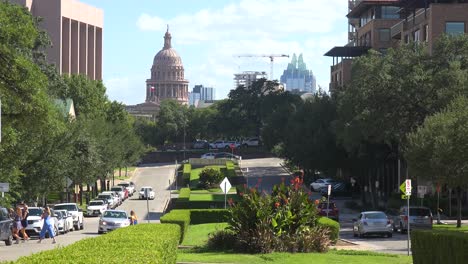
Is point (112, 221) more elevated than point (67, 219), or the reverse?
point (112, 221)

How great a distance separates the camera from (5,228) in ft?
123

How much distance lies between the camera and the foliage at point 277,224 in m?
30.0

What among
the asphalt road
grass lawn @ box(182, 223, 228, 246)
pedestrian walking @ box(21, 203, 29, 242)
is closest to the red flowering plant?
grass lawn @ box(182, 223, 228, 246)

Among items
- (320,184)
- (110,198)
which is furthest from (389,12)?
(110,198)

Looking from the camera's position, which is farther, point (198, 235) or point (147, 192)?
point (147, 192)

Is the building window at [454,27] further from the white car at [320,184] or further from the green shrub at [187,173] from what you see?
the green shrub at [187,173]

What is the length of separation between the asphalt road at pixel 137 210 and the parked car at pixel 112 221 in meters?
0.59

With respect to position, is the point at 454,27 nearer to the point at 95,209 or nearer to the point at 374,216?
the point at 95,209

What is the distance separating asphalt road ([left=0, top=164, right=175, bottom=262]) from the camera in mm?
34781

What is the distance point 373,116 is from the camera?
61625 millimetres

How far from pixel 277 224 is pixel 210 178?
217 feet

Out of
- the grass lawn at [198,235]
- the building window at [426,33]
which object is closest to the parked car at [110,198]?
the building window at [426,33]

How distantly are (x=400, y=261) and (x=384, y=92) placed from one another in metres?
34.3

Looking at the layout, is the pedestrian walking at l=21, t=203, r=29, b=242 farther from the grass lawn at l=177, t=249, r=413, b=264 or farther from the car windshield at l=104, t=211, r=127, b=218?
the grass lawn at l=177, t=249, r=413, b=264
